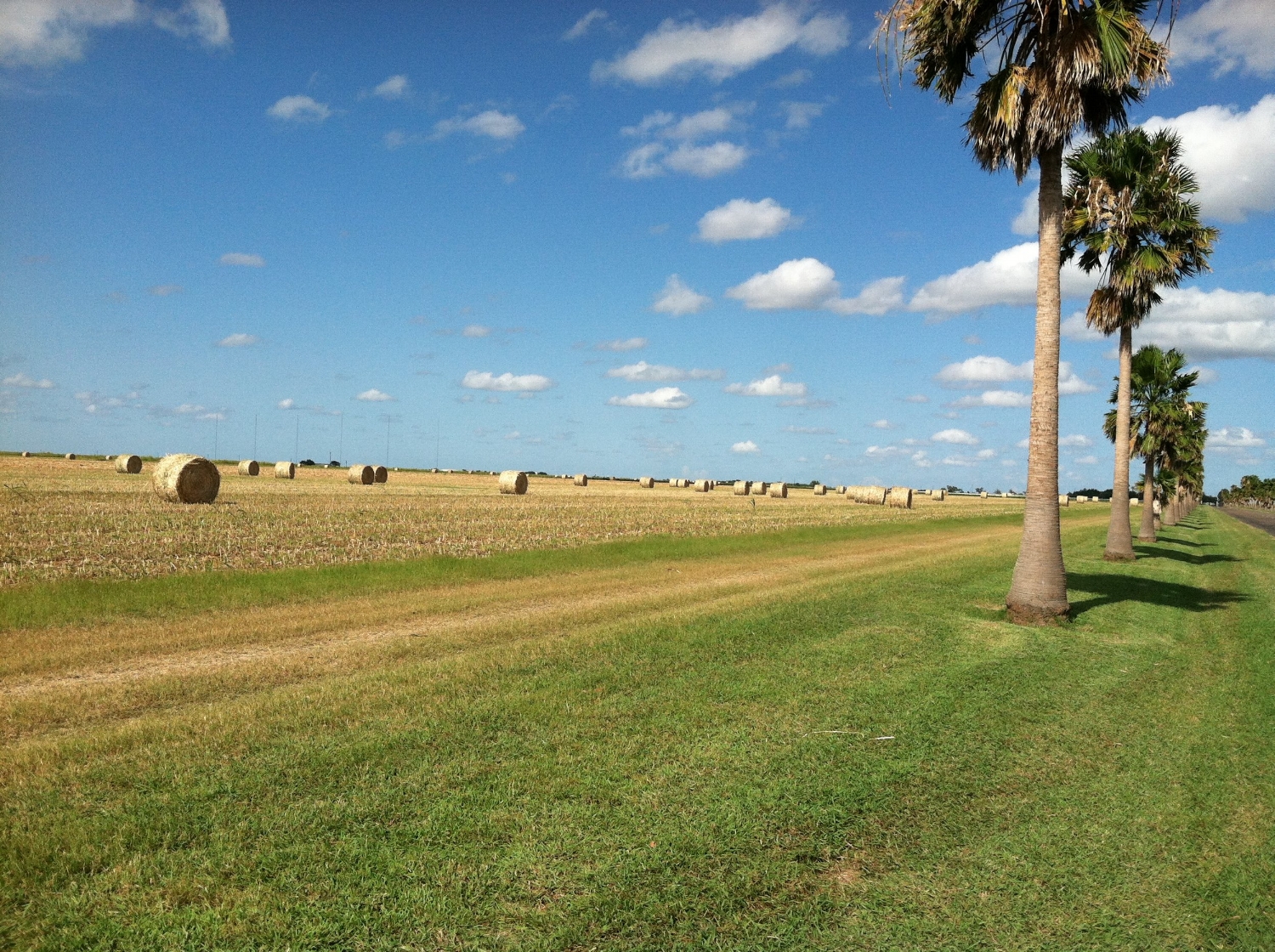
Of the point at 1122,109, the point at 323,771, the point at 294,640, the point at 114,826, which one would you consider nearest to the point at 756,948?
the point at 323,771

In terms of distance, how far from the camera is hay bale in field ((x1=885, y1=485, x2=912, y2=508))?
62000 mm

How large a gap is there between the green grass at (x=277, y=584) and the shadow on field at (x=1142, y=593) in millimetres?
8805

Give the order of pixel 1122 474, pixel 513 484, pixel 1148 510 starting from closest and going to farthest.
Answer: pixel 1122 474 < pixel 1148 510 < pixel 513 484

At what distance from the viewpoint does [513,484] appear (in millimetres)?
51625

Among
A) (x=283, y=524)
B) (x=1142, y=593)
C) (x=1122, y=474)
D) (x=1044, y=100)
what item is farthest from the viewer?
(x=1122, y=474)

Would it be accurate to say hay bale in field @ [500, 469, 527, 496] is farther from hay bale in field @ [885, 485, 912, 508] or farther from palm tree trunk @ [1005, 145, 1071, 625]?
palm tree trunk @ [1005, 145, 1071, 625]

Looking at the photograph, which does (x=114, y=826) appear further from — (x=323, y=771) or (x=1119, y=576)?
→ (x=1119, y=576)

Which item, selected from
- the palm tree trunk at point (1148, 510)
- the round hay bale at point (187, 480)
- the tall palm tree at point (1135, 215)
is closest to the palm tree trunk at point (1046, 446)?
the tall palm tree at point (1135, 215)

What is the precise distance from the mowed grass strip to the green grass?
5.82 metres

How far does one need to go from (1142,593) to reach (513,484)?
38.0 meters

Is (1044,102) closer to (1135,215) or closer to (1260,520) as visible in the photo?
(1135,215)

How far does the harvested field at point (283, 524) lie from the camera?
656 inches

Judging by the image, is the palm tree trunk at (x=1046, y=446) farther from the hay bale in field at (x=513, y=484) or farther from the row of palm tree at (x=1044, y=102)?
the hay bale in field at (x=513, y=484)

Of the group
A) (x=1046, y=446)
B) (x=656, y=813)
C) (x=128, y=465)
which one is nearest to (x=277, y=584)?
(x=656, y=813)
